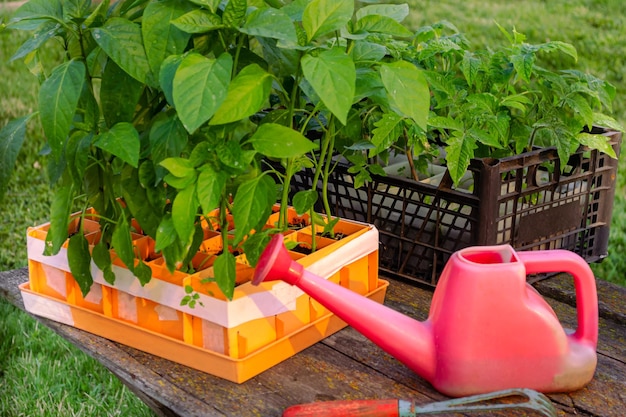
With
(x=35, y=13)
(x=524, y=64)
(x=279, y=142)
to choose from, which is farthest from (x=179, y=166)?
(x=524, y=64)

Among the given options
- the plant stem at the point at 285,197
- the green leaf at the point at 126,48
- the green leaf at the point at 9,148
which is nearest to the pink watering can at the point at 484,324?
the plant stem at the point at 285,197

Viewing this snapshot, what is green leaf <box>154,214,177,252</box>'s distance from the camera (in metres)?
1.19

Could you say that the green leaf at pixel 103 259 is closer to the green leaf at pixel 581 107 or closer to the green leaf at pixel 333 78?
the green leaf at pixel 333 78

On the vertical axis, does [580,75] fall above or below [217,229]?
above

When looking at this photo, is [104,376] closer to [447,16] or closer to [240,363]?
[240,363]

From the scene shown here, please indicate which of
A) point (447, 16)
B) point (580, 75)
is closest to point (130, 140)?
point (580, 75)

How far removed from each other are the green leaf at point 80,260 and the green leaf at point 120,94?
23 centimetres

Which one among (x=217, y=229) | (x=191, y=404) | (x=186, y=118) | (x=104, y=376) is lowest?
(x=104, y=376)

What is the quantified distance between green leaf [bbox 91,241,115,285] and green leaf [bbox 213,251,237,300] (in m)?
0.22

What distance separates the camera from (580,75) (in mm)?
1610

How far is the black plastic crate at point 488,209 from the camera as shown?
58.3 inches

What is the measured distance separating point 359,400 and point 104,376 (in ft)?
3.68

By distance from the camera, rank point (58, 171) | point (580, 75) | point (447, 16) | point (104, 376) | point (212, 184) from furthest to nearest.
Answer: point (447, 16)
point (104, 376)
point (580, 75)
point (58, 171)
point (212, 184)

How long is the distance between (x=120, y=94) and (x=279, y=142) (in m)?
0.25
